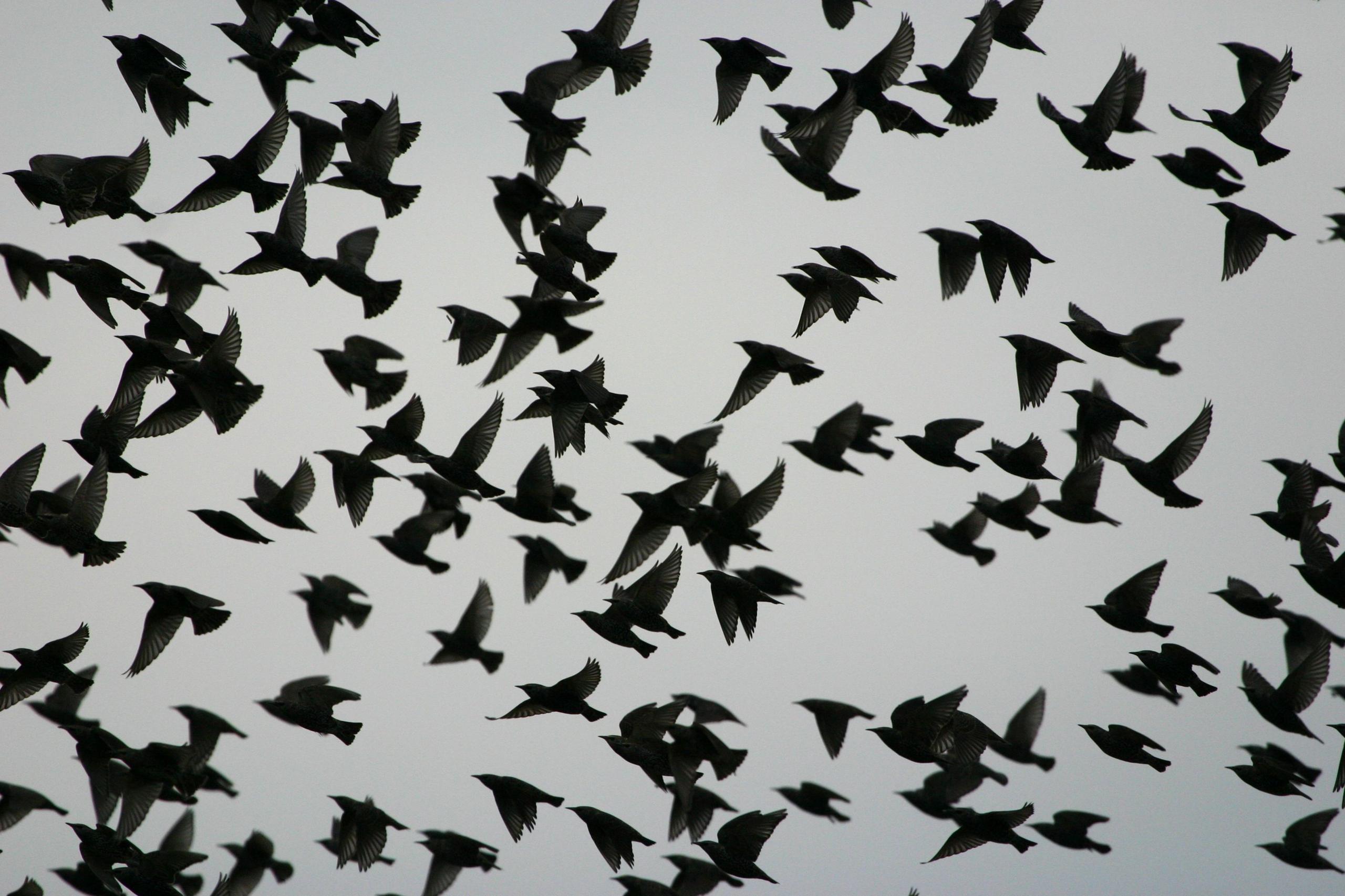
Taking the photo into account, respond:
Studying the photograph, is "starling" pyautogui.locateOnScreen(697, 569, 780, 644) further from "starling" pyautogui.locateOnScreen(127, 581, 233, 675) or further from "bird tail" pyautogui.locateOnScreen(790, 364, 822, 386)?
"starling" pyautogui.locateOnScreen(127, 581, 233, 675)

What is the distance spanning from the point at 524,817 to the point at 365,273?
633 cm

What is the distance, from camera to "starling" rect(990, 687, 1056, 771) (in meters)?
16.8

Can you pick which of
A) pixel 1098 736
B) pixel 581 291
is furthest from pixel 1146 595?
pixel 581 291

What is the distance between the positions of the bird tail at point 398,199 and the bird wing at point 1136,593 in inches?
346

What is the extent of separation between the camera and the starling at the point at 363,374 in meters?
14.9

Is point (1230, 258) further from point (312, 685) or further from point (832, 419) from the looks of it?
point (312, 685)

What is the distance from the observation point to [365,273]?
14094mm

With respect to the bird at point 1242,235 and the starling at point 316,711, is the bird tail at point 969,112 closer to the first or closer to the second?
the bird at point 1242,235

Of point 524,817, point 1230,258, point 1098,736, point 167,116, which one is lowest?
point 524,817

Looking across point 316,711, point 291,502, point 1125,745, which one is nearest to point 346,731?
point 316,711

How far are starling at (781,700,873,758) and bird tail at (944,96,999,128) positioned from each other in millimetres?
6852

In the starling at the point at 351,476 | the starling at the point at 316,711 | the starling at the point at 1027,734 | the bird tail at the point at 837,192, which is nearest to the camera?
the bird tail at the point at 837,192

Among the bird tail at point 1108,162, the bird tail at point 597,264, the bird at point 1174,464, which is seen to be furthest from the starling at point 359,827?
the bird tail at point 1108,162

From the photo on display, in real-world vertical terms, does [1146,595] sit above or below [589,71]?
below
